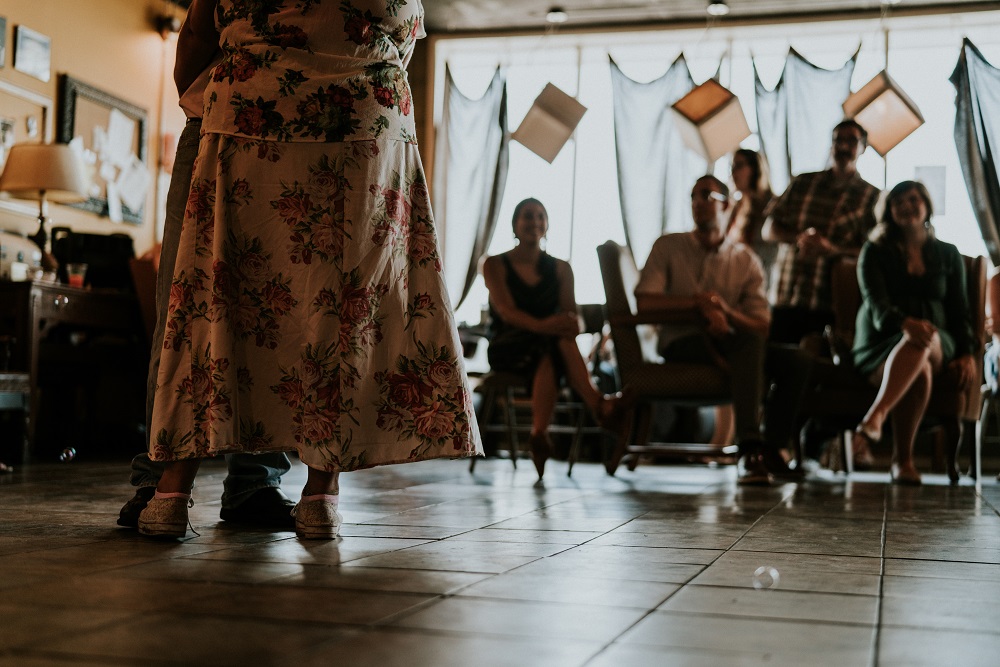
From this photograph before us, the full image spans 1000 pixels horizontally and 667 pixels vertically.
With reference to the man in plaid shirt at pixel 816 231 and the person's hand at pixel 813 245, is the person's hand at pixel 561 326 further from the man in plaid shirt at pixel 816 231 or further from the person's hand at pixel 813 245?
the person's hand at pixel 813 245

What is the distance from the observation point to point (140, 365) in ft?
17.3

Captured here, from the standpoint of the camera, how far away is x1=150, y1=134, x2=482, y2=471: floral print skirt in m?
1.75

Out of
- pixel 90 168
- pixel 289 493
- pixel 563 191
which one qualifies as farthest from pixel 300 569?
pixel 563 191

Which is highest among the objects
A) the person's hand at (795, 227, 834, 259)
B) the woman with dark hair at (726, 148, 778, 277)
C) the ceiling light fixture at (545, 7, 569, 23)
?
the ceiling light fixture at (545, 7, 569, 23)

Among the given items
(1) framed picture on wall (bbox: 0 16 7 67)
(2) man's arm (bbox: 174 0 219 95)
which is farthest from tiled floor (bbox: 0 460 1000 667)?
(1) framed picture on wall (bbox: 0 16 7 67)

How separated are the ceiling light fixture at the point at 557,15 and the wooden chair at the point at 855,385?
12.0 feet

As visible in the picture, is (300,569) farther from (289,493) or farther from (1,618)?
(289,493)

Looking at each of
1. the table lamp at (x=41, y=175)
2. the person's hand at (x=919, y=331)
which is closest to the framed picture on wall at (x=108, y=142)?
the table lamp at (x=41, y=175)

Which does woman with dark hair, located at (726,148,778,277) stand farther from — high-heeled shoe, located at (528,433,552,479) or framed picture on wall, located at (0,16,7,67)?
framed picture on wall, located at (0,16,7,67)

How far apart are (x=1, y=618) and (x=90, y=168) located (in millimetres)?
5201

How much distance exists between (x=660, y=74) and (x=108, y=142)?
3.69 meters

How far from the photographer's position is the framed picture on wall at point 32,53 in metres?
5.35

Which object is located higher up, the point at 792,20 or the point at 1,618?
the point at 792,20

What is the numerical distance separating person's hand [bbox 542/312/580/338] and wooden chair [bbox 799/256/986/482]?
37.2 inches
